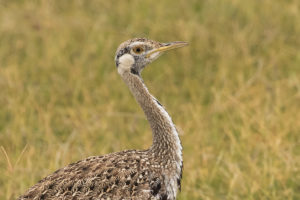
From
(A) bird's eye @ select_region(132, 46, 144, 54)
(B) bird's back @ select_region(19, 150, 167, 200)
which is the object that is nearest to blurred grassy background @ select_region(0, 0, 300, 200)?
(B) bird's back @ select_region(19, 150, 167, 200)

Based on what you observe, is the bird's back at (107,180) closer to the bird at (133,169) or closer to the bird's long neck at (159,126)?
the bird at (133,169)

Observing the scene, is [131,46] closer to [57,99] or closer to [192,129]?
[192,129]

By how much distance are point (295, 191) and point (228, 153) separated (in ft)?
3.02

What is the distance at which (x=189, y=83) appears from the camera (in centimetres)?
805

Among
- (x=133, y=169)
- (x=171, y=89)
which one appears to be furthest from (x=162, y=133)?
(x=171, y=89)

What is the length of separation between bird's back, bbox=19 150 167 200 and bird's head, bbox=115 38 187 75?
25.9 inches

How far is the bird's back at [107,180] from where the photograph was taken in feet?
13.4

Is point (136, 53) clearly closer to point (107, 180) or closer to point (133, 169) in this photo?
point (133, 169)

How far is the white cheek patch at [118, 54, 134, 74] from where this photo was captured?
459 cm

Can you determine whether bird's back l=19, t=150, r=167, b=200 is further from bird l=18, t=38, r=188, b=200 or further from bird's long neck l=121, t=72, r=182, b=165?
bird's long neck l=121, t=72, r=182, b=165

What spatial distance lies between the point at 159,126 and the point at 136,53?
0.59 meters

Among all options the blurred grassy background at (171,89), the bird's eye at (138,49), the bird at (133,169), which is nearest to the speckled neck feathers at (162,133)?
the bird at (133,169)

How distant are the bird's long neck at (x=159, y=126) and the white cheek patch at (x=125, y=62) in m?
0.04

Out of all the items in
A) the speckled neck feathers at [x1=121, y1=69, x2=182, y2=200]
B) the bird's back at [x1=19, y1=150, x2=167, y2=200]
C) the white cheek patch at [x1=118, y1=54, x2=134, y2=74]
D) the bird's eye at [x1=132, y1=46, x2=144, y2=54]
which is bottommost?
the bird's back at [x1=19, y1=150, x2=167, y2=200]
